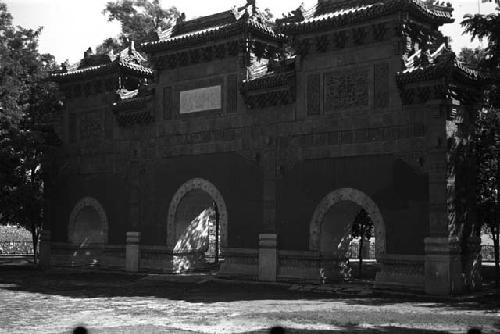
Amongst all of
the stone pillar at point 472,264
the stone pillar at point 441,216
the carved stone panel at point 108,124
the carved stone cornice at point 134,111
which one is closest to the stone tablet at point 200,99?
the carved stone cornice at point 134,111

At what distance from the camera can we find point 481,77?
652 inches

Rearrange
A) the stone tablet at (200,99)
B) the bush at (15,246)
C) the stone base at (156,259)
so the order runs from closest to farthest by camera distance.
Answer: the stone tablet at (200,99) < the stone base at (156,259) < the bush at (15,246)

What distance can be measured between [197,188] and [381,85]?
23.1 feet

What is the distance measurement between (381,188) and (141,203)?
9128 mm

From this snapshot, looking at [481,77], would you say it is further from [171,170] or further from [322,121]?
[171,170]

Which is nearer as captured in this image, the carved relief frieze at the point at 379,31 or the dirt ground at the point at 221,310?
the dirt ground at the point at 221,310

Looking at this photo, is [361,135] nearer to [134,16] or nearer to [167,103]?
[167,103]

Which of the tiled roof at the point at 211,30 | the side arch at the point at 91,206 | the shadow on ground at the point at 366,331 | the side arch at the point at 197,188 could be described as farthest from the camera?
the side arch at the point at 91,206

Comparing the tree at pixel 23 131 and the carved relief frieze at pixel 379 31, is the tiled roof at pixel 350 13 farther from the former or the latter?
the tree at pixel 23 131

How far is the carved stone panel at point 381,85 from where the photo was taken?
1711cm

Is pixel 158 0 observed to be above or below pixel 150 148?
above

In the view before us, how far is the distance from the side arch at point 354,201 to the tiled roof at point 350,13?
4594mm

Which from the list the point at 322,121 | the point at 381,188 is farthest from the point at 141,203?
the point at 381,188

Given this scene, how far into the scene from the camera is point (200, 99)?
69.4 ft
